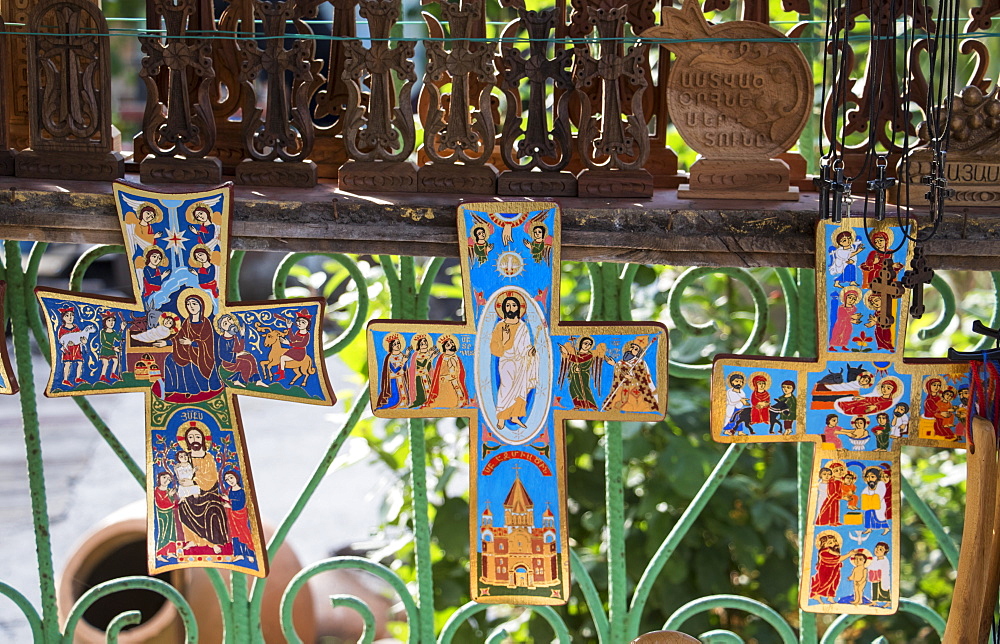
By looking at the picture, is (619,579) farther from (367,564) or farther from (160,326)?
(160,326)

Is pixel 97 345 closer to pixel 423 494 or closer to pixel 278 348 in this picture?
pixel 278 348

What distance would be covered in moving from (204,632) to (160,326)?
1505mm

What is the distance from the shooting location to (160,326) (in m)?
1.78

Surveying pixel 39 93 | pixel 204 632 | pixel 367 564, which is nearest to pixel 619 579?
pixel 367 564

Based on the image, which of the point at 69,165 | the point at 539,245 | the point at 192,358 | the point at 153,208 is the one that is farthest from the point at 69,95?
the point at 539,245

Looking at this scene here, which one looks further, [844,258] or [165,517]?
[165,517]

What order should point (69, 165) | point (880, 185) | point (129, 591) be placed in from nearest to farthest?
point (880, 185) → point (69, 165) → point (129, 591)

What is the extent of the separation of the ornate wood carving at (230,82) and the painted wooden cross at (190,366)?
17cm

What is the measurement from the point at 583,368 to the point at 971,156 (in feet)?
2.15

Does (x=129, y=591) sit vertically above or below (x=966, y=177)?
below

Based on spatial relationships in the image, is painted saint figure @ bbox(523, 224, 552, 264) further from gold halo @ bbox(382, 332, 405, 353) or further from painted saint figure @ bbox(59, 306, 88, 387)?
painted saint figure @ bbox(59, 306, 88, 387)

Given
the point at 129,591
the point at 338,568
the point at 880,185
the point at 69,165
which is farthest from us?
the point at 129,591

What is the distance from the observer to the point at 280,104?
1710 mm

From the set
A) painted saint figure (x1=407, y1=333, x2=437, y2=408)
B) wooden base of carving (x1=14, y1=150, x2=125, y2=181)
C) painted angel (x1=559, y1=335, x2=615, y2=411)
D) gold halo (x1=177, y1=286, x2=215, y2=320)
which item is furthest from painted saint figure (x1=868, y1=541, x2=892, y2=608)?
wooden base of carving (x1=14, y1=150, x2=125, y2=181)
